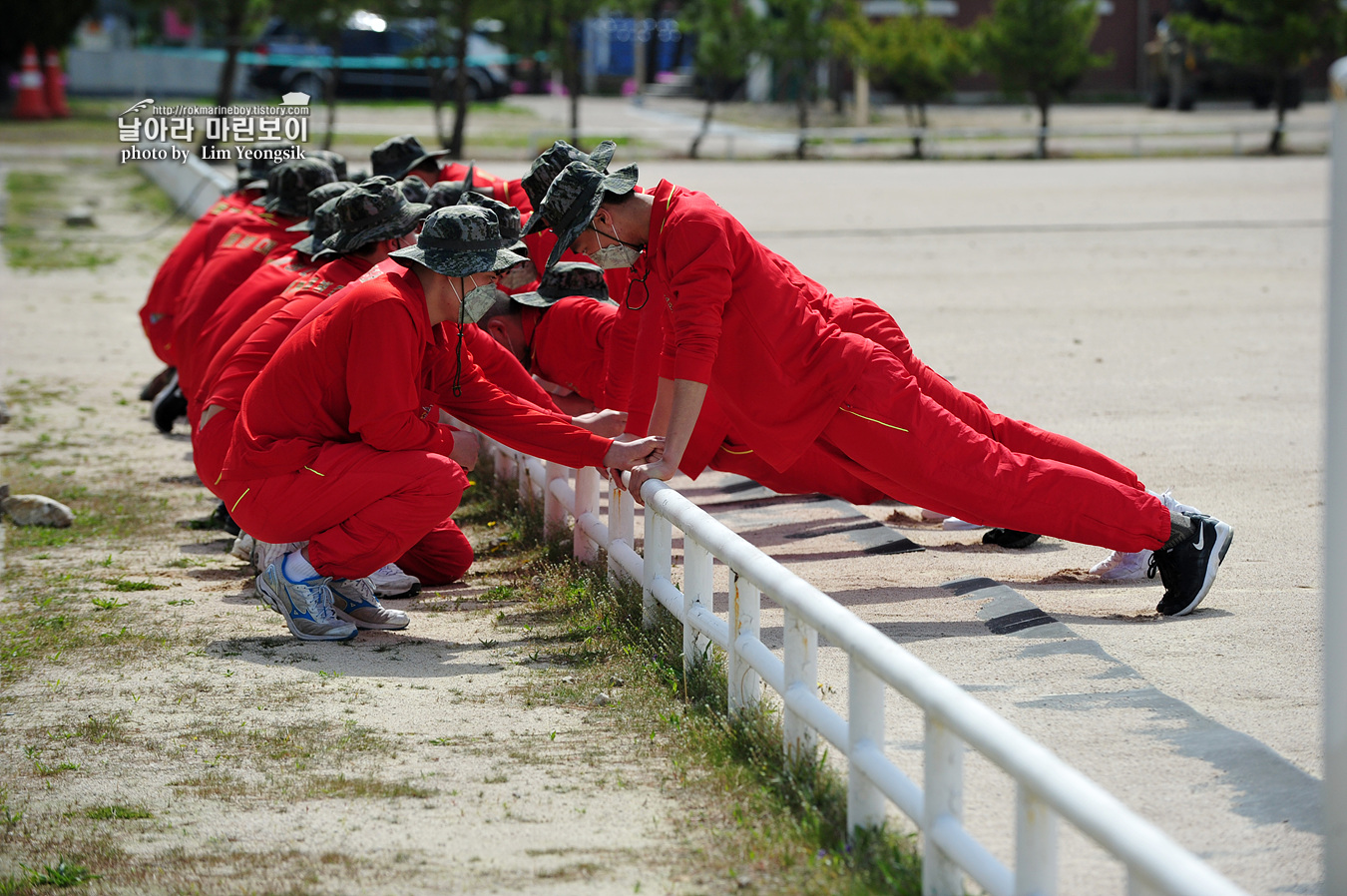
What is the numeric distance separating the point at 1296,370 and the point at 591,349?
18.7 feet

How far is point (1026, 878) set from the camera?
9.19 feet

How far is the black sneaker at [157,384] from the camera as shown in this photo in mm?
9141

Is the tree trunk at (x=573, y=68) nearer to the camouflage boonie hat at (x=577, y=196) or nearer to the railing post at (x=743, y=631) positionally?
the camouflage boonie hat at (x=577, y=196)

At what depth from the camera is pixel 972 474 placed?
502 cm

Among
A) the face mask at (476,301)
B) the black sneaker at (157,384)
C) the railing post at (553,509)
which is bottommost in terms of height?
the railing post at (553,509)

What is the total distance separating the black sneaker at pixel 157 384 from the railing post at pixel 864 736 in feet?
21.4

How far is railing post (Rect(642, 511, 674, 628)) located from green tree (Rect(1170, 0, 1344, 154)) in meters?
27.9

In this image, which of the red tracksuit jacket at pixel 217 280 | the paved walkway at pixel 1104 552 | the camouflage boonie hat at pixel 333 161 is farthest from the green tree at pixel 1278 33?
the red tracksuit jacket at pixel 217 280

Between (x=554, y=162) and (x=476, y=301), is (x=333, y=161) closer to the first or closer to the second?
(x=554, y=162)

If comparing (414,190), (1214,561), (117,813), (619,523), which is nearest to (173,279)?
(414,190)

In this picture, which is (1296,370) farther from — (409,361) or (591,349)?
(409,361)

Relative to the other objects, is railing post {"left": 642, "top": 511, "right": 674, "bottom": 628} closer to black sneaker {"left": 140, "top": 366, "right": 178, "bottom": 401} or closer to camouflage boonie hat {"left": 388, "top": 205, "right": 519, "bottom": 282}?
camouflage boonie hat {"left": 388, "top": 205, "right": 519, "bottom": 282}

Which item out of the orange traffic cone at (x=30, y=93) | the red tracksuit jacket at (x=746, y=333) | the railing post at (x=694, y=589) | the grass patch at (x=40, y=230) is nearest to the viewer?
the railing post at (x=694, y=589)

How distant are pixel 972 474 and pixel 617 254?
1.44 m
